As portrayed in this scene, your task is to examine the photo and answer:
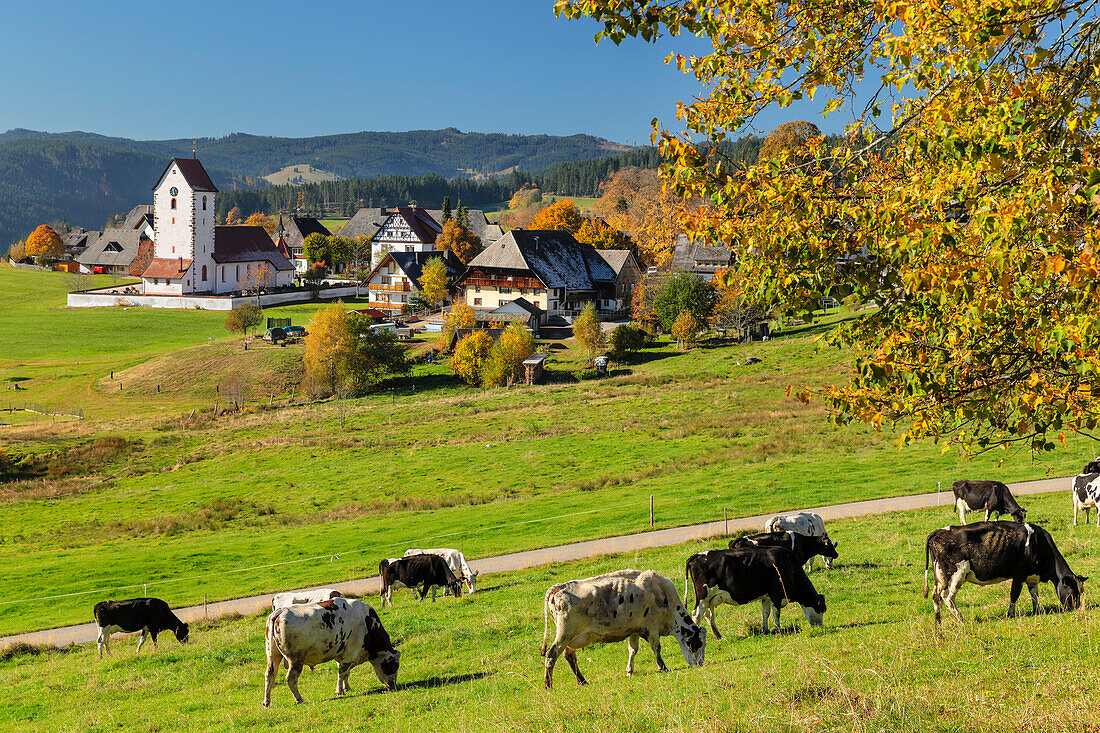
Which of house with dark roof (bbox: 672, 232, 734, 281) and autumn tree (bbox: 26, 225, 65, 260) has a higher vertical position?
autumn tree (bbox: 26, 225, 65, 260)

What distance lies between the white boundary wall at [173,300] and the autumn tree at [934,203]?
10333 cm

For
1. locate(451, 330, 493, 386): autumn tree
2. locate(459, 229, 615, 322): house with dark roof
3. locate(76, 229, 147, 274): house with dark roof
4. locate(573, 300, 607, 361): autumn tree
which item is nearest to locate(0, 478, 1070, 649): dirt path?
locate(451, 330, 493, 386): autumn tree

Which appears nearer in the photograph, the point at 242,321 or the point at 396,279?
the point at 242,321

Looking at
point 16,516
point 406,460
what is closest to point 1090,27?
A: point 406,460

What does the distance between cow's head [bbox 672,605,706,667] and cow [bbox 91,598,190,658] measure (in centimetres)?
1157

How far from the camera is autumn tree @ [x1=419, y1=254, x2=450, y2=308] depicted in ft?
333

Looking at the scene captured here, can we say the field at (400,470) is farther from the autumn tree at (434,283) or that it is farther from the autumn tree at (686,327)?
the autumn tree at (434,283)

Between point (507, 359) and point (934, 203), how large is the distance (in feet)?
190

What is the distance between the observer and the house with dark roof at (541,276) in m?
92.1

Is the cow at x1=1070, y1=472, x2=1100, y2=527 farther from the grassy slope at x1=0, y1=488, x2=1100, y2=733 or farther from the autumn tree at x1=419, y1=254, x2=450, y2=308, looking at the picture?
the autumn tree at x1=419, y1=254, x2=450, y2=308

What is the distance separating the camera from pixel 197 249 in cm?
11725

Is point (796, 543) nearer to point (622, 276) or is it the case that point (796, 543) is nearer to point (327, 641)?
point (327, 641)

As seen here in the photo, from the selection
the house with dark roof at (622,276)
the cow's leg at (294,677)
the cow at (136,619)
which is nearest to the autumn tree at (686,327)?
the house with dark roof at (622,276)

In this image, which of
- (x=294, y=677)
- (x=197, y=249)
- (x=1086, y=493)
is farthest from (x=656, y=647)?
(x=197, y=249)
